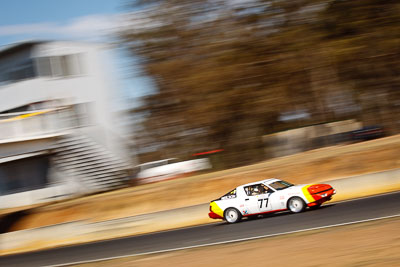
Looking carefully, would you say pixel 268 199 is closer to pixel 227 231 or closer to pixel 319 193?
pixel 319 193

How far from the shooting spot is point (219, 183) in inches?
902

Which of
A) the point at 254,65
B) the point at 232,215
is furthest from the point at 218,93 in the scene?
the point at 232,215

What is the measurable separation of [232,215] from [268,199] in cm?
138

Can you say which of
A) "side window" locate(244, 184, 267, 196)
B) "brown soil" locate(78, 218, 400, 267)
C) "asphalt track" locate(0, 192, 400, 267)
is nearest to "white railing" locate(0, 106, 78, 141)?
"asphalt track" locate(0, 192, 400, 267)

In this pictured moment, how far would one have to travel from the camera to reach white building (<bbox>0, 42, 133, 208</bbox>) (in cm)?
3091

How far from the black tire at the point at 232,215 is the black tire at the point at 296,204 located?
168 cm

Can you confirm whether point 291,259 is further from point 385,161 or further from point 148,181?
point 148,181

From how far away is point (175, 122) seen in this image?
31547 mm

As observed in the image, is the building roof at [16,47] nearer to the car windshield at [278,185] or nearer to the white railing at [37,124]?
the white railing at [37,124]

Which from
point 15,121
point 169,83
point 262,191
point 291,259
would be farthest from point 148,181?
point 291,259

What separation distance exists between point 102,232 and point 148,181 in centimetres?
1244

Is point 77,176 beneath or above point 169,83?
beneath

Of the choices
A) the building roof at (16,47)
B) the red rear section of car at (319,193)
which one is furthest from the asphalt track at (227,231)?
the building roof at (16,47)

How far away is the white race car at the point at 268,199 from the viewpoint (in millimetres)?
15375
